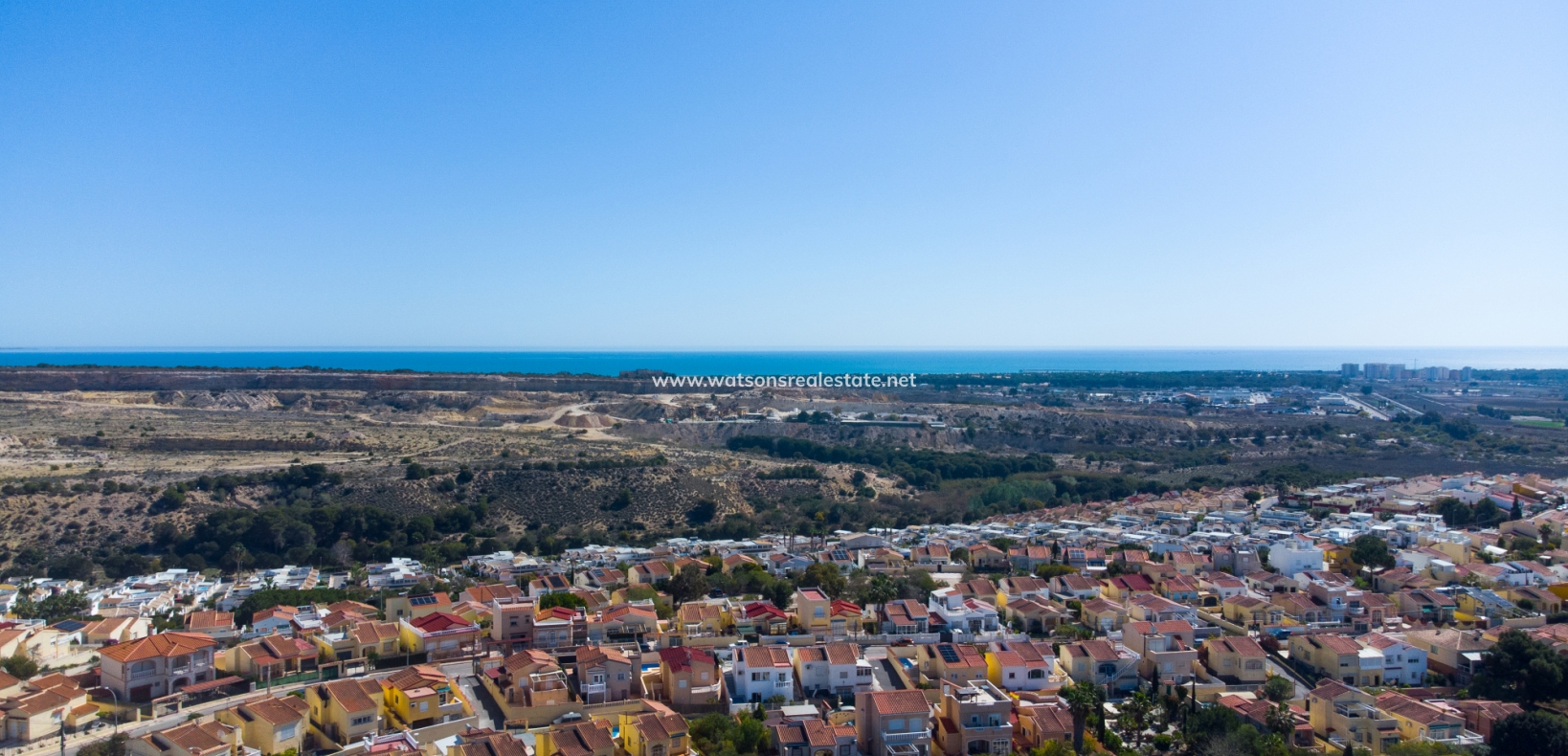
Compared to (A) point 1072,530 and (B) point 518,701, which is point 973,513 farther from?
(B) point 518,701

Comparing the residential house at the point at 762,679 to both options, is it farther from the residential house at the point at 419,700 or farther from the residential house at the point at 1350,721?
the residential house at the point at 1350,721

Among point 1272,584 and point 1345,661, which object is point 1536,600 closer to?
point 1272,584

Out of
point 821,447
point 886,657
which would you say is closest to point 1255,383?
point 821,447

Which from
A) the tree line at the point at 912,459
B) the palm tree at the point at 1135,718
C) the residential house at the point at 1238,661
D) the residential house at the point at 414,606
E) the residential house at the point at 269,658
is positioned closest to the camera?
the palm tree at the point at 1135,718

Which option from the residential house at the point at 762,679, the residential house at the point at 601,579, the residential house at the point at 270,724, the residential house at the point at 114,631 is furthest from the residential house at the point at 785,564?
the residential house at the point at 114,631

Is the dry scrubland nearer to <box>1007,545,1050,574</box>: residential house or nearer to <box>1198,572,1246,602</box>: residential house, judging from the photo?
<box>1007,545,1050,574</box>: residential house

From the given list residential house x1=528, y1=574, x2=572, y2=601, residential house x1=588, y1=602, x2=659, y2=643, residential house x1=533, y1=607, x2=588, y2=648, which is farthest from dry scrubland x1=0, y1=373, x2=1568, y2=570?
residential house x1=533, y1=607, x2=588, y2=648
